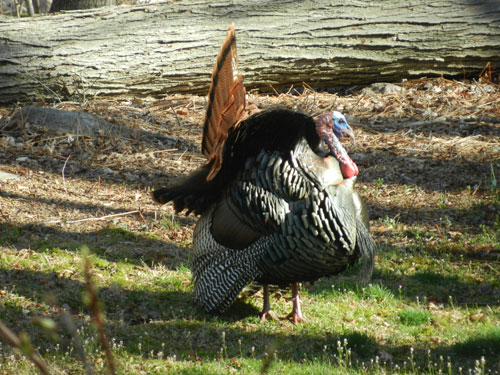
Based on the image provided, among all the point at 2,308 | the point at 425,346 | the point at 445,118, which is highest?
the point at 445,118

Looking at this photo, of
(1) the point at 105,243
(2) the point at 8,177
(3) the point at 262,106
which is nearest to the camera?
(1) the point at 105,243

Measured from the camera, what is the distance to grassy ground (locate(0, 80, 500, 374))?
13.8 ft

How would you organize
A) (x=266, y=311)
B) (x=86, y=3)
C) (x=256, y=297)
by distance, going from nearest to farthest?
1. (x=266, y=311)
2. (x=256, y=297)
3. (x=86, y=3)

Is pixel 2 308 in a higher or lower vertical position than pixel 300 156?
lower

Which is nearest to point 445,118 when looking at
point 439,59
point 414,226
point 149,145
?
point 439,59

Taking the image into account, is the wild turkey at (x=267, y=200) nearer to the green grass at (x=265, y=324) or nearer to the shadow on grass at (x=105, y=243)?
the green grass at (x=265, y=324)

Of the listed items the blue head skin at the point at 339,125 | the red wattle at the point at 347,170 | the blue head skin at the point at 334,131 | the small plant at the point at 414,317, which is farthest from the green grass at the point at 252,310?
the blue head skin at the point at 339,125

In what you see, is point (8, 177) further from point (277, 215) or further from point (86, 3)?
point (86, 3)

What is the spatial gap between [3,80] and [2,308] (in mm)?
5308

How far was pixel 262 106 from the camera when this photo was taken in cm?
908

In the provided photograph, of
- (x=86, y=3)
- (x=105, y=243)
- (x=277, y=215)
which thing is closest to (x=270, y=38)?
(x=86, y=3)

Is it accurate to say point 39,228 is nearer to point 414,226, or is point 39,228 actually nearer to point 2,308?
point 2,308

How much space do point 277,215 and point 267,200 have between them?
138 millimetres

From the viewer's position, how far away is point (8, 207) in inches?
249
